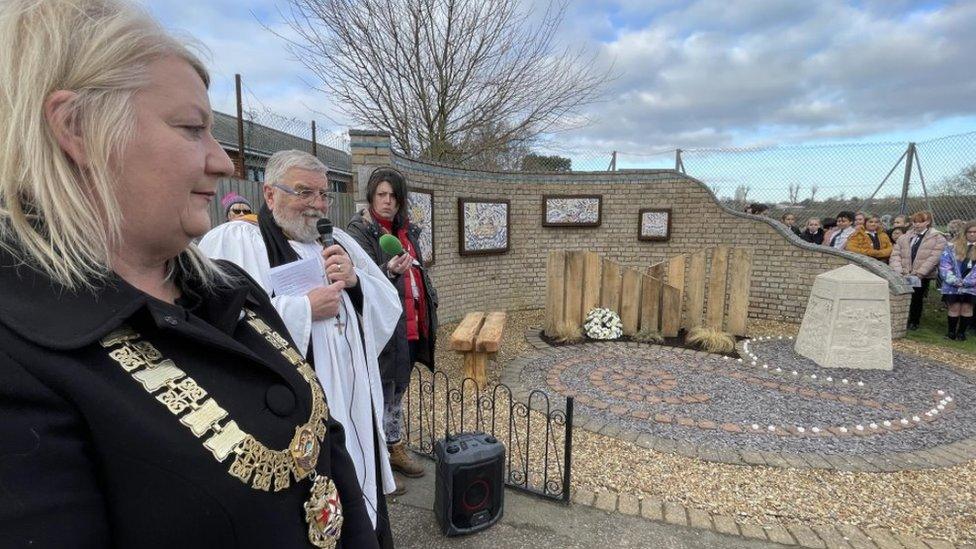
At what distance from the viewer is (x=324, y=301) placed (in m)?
1.82

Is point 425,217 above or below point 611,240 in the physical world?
above

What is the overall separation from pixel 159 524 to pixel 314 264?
1363mm

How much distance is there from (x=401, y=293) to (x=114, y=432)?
2.71 meters

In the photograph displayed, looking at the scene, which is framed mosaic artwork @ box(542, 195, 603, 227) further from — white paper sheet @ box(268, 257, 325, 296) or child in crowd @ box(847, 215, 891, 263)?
white paper sheet @ box(268, 257, 325, 296)

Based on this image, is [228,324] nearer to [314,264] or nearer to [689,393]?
[314,264]

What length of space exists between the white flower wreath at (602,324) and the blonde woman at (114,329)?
6.09 metres

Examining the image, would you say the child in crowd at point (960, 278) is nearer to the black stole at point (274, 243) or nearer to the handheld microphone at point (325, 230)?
the handheld microphone at point (325, 230)

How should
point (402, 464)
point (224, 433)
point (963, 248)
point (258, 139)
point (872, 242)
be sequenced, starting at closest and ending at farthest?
point (224, 433), point (402, 464), point (963, 248), point (872, 242), point (258, 139)

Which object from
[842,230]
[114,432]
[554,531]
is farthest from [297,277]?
[842,230]

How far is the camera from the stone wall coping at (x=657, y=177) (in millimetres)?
6797

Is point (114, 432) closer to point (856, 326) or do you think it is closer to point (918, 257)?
point (856, 326)

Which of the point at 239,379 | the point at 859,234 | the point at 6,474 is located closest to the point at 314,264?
the point at 239,379

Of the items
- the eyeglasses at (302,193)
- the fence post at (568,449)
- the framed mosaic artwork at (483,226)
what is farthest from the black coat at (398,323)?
the framed mosaic artwork at (483,226)

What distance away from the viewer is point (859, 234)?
7.99 meters
